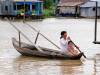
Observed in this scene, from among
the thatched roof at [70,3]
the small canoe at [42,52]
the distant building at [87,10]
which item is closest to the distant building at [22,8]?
the distant building at [87,10]

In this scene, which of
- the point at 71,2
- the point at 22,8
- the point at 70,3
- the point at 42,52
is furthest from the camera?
the point at 71,2

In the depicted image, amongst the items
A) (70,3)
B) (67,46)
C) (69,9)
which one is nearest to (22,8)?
(69,9)

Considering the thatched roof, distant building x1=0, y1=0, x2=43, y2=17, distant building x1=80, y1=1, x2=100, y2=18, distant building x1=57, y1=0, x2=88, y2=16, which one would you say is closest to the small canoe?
distant building x1=0, y1=0, x2=43, y2=17

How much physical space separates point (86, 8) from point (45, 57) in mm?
47202

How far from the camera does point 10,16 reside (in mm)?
52250

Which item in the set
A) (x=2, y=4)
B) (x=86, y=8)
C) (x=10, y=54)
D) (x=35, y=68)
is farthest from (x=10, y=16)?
(x=35, y=68)

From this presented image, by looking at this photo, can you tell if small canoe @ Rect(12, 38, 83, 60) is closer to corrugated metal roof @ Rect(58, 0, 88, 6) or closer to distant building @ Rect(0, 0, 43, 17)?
distant building @ Rect(0, 0, 43, 17)

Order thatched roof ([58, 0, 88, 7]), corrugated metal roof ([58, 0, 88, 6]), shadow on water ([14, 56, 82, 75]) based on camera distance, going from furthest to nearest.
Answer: corrugated metal roof ([58, 0, 88, 6]) < thatched roof ([58, 0, 88, 7]) < shadow on water ([14, 56, 82, 75])

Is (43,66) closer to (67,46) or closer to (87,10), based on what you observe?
(67,46)

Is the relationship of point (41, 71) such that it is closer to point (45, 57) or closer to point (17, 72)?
point (17, 72)

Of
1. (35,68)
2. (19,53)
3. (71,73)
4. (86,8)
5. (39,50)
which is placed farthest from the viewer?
(86,8)

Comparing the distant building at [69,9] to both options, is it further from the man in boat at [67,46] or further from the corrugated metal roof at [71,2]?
the man in boat at [67,46]

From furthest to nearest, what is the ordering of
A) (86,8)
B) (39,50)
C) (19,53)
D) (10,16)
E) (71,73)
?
(86,8)
(10,16)
(19,53)
(39,50)
(71,73)

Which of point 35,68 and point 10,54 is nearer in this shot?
point 35,68
